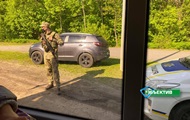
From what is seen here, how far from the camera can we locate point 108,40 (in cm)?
262

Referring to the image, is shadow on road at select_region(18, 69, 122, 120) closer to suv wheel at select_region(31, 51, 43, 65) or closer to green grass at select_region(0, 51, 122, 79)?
green grass at select_region(0, 51, 122, 79)

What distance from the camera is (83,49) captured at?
9.28 ft

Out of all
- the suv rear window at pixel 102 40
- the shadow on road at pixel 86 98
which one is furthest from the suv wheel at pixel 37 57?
the suv rear window at pixel 102 40

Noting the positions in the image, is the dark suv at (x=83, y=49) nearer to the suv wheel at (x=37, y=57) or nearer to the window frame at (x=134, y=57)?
the suv wheel at (x=37, y=57)

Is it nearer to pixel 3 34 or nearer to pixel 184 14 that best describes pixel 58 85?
pixel 3 34

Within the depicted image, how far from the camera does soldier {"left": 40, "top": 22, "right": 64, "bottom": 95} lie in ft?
9.60

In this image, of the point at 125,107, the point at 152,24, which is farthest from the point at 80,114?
the point at 152,24

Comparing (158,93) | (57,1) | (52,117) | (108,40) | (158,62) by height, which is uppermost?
(57,1)

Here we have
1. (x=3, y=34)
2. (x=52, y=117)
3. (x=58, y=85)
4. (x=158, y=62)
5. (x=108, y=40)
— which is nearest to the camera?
(x=158, y=62)

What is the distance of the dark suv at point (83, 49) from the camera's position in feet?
8.82

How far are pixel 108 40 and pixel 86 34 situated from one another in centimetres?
27

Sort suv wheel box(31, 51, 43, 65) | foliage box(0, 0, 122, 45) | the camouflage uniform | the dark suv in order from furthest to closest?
1. suv wheel box(31, 51, 43, 65)
2. the camouflage uniform
3. the dark suv
4. foliage box(0, 0, 122, 45)

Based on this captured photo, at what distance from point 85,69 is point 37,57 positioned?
67 cm

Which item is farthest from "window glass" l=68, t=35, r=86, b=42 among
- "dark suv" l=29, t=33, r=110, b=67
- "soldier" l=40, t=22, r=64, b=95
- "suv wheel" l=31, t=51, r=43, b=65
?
"suv wheel" l=31, t=51, r=43, b=65
